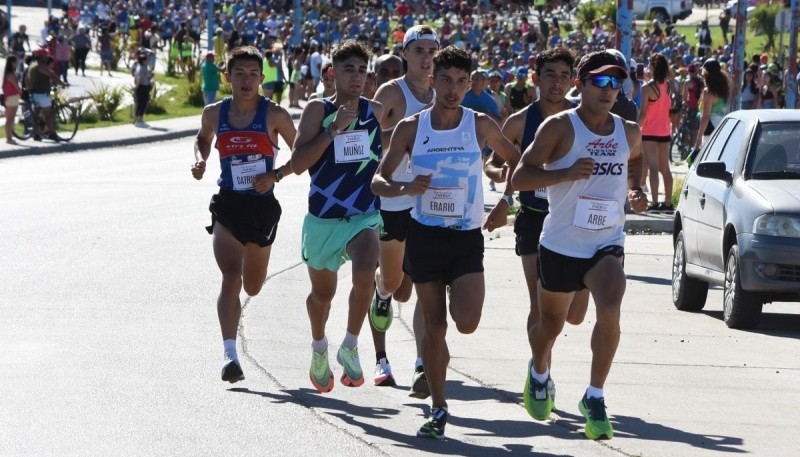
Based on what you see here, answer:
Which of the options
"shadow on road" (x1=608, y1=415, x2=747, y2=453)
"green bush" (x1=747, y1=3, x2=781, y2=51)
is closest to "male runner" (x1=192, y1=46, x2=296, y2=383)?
"shadow on road" (x1=608, y1=415, x2=747, y2=453)

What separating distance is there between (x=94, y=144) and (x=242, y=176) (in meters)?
22.7

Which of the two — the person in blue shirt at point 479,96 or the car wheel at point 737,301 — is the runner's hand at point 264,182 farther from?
the person in blue shirt at point 479,96

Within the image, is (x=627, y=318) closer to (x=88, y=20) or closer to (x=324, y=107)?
(x=324, y=107)

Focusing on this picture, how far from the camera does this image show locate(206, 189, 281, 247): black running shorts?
347 inches

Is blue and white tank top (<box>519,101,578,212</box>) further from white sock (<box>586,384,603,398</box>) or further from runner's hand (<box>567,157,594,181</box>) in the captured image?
white sock (<box>586,384,603,398</box>)

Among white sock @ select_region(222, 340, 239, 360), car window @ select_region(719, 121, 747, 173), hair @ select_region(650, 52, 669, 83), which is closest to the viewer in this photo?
white sock @ select_region(222, 340, 239, 360)

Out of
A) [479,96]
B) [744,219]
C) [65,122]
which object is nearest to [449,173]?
[744,219]

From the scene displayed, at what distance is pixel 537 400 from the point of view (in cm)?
760

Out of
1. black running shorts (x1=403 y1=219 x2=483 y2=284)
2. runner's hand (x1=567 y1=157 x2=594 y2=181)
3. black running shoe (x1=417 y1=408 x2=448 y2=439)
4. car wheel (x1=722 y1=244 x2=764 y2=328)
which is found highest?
runner's hand (x1=567 y1=157 x2=594 y2=181)

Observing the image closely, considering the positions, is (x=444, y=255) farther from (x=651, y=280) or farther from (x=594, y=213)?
(x=651, y=280)

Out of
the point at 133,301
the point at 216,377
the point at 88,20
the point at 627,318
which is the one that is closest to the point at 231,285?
the point at 216,377

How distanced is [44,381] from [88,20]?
6461 centimetres

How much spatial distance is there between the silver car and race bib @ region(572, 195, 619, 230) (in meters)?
3.89

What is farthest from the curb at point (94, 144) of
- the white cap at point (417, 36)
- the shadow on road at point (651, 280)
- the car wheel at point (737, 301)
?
the white cap at point (417, 36)
